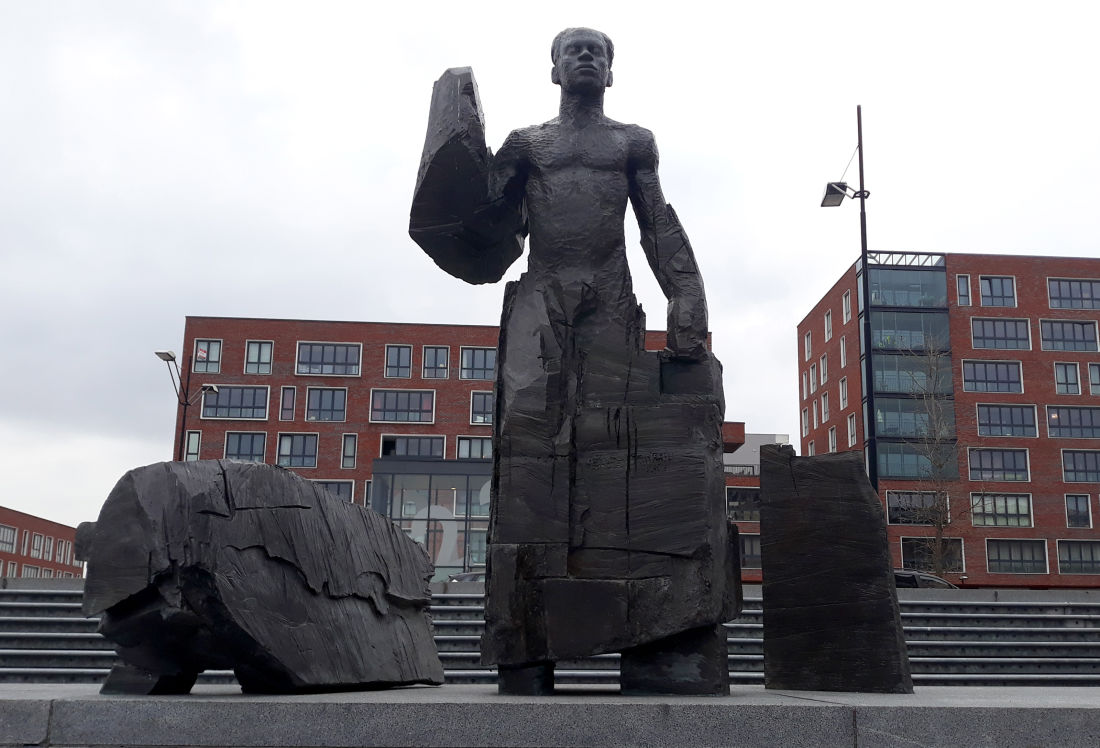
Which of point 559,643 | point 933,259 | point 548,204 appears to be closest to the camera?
point 559,643

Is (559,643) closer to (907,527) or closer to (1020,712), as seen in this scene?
(1020,712)

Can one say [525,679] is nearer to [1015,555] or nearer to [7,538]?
[1015,555]

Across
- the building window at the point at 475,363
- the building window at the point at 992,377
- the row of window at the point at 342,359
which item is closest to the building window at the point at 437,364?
the row of window at the point at 342,359

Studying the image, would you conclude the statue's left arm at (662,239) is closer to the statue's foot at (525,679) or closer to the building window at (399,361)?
the statue's foot at (525,679)

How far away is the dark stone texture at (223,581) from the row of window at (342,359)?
52.7m

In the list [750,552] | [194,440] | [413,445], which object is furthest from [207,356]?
[750,552]

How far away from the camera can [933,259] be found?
5612cm

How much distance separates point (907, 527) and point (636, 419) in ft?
161

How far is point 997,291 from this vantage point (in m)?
56.1

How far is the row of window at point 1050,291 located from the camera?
55.9 meters

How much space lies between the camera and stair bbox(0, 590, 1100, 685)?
1174cm

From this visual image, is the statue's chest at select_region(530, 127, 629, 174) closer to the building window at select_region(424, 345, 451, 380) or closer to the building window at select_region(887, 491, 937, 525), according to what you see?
the building window at select_region(887, 491, 937, 525)

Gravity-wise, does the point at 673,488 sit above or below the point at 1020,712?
above

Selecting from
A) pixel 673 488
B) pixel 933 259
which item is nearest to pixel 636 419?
pixel 673 488
